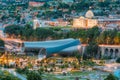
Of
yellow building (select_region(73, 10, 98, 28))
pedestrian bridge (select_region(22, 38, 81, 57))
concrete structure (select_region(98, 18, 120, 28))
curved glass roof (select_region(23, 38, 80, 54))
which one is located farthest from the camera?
concrete structure (select_region(98, 18, 120, 28))

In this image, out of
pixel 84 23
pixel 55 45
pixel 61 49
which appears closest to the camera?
pixel 61 49

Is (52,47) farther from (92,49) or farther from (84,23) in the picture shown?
(84,23)

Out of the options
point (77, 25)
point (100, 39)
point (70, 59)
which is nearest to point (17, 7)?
point (77, 25)

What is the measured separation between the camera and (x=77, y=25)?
174 feet

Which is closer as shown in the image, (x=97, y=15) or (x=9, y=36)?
(x=9, y=36)

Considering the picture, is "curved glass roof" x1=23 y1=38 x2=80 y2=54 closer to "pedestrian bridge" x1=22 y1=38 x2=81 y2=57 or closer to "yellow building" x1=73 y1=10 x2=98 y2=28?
"pedestrian bridge" x1=22 y1=38 x2=81 y2=57

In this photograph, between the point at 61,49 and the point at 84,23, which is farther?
the point at 84,23

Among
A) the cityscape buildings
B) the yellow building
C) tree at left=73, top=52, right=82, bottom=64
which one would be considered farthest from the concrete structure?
tree at left=73, top=52, right=82, bottom=64

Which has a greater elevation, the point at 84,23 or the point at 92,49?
the point at 84,23

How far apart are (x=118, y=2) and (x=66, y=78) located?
46857mm

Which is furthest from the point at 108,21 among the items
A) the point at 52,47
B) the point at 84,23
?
the point at 52,47

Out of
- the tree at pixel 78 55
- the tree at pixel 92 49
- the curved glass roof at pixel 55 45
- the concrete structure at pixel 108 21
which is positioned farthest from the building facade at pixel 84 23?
the tree at pixel 78 55

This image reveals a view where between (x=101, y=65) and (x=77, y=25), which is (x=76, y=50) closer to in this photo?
(x=101, y=65)

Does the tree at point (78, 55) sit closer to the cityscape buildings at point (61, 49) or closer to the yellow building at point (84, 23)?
the cityscape buildings at point (61, 49)
